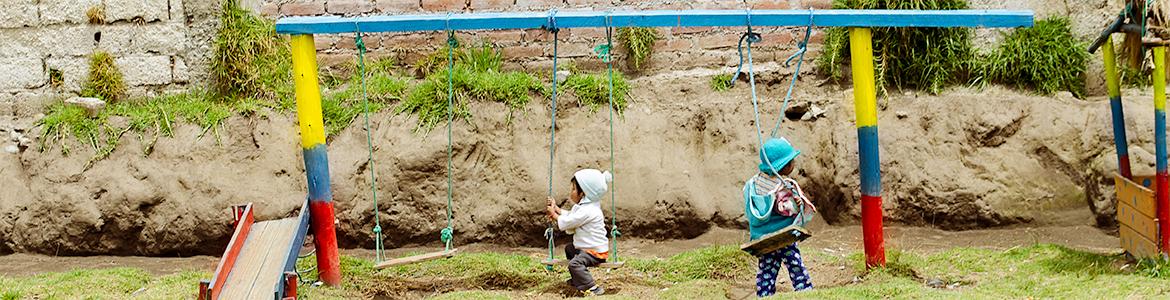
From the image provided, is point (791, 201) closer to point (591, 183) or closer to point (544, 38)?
point (591, 183)

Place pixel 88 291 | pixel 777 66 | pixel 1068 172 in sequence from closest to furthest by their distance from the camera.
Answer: pixel 88 291 → pixel 1068 172 → pixel 777 66

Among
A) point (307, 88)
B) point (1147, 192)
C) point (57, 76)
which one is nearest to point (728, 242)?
point (1147, 192)

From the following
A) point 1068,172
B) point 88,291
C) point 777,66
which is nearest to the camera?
point 88,291

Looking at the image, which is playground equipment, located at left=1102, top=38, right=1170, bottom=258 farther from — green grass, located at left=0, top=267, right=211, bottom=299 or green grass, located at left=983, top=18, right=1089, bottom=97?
green grass, located at left=0, top=267, right=211, bottom=299

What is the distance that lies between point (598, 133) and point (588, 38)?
0.89 metres

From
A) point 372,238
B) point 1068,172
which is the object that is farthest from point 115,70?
point 1068,172

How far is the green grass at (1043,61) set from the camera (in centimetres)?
855

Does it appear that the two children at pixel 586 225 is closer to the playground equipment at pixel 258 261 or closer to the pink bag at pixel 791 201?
the pink bag at pixel 791 201

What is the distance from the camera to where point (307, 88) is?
263 inches

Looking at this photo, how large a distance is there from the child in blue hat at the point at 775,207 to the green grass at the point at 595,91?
2423 millimetres

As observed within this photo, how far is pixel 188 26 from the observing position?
9148 mm

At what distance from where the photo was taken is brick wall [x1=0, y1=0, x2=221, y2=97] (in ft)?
30.0

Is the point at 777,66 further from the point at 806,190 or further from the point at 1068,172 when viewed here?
the point at 1068,172

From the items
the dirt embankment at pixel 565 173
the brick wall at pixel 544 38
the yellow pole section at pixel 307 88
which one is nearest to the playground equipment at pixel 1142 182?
the dirt embankment at pixel 565 173
